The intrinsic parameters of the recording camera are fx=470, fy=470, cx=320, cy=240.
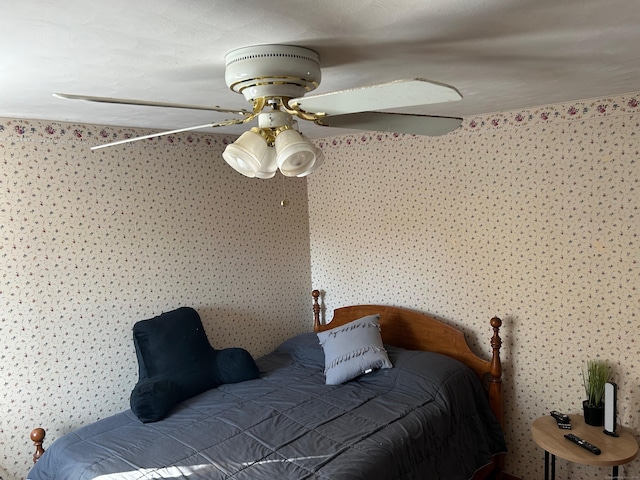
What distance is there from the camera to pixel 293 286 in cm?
407

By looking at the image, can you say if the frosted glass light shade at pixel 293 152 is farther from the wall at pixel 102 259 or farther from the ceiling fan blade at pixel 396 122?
the wall at pixel 102 259

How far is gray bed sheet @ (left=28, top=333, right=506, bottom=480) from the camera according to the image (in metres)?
2.23

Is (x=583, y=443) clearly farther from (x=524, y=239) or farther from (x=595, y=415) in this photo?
(x=524, y=239)

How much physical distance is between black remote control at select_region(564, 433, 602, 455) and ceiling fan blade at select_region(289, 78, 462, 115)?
2162 millimetres

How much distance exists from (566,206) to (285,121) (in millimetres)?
2042

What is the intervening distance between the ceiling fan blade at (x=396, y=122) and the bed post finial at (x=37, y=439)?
2187mm

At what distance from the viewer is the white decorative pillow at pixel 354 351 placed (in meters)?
3.09

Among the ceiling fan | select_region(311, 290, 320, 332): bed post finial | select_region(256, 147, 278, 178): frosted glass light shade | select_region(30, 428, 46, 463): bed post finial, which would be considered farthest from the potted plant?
select_region(30, 428, 46, 463): bed post finial

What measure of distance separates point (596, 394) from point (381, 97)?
2.34 meters

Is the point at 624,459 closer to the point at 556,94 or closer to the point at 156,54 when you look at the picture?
the point at 556,94

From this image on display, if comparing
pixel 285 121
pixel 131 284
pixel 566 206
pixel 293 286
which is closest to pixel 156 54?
pixel 285 121

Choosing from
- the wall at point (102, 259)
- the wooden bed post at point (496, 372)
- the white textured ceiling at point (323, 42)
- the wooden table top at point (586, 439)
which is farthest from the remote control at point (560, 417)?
the wall at point (102, 259)

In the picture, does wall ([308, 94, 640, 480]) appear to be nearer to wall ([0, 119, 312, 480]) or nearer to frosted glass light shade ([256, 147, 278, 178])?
wall ([0, 119, 312, 480])

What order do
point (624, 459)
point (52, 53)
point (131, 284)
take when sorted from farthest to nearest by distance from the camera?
point (131, 284) < point (624, 459) < point (52, 53)
